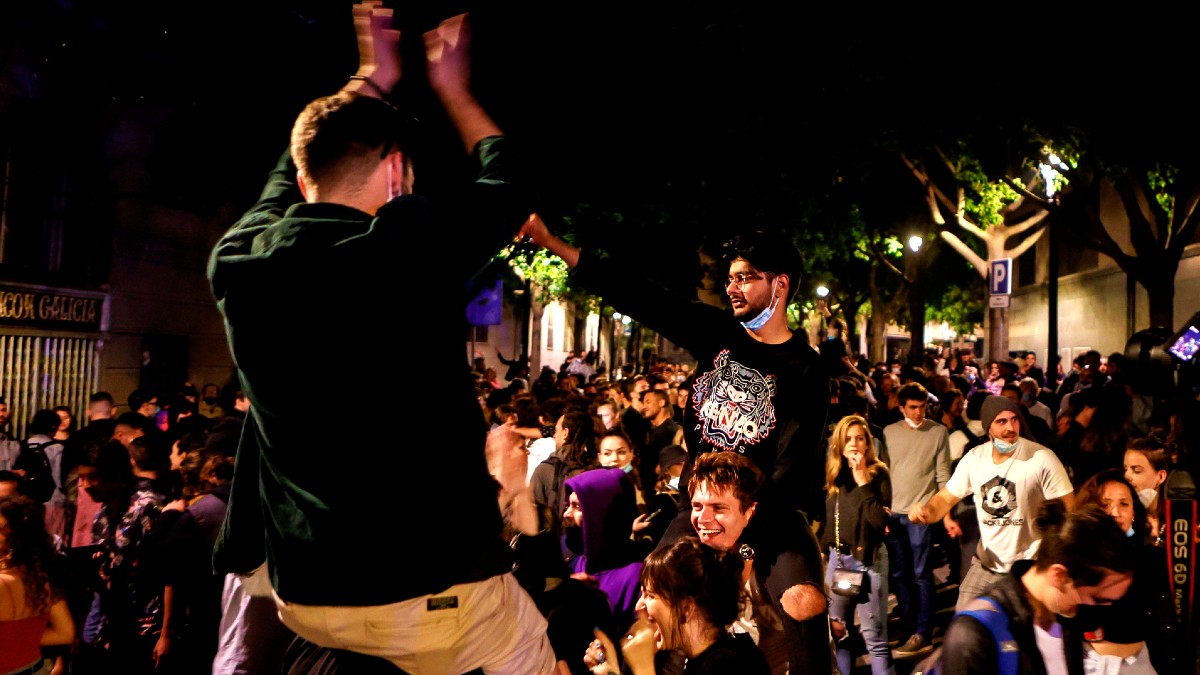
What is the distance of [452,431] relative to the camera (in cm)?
195

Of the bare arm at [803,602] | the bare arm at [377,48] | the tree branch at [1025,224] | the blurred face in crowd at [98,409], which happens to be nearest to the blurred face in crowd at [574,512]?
the bare arm at [803,602]

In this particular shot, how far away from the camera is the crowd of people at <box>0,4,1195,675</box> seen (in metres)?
1.93

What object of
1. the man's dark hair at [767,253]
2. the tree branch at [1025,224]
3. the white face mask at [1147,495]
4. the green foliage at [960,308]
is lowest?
the white face mask at [1147,495]

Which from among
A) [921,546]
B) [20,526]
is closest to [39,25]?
[20,526]

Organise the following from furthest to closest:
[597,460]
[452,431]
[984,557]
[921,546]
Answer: [921,546] → [597,460] → [984,557] → [452,431]

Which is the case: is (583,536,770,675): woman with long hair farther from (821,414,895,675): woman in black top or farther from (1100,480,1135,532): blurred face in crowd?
(821,414,895,675): woman in black top

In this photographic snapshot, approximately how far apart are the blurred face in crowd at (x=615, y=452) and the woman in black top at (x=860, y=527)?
5.93 ft

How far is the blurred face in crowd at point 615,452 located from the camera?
23.0 ft

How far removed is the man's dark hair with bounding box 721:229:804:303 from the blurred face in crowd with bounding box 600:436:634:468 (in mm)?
2884

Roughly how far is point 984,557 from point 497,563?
19.5ft

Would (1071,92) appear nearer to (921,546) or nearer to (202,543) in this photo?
(921,546)

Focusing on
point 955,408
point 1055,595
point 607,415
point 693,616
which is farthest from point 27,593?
point 955,408

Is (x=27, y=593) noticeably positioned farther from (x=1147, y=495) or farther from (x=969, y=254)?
(x=969, y=254)

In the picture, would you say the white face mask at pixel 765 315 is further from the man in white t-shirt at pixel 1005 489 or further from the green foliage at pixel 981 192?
the green foliage at pixel 981 192
